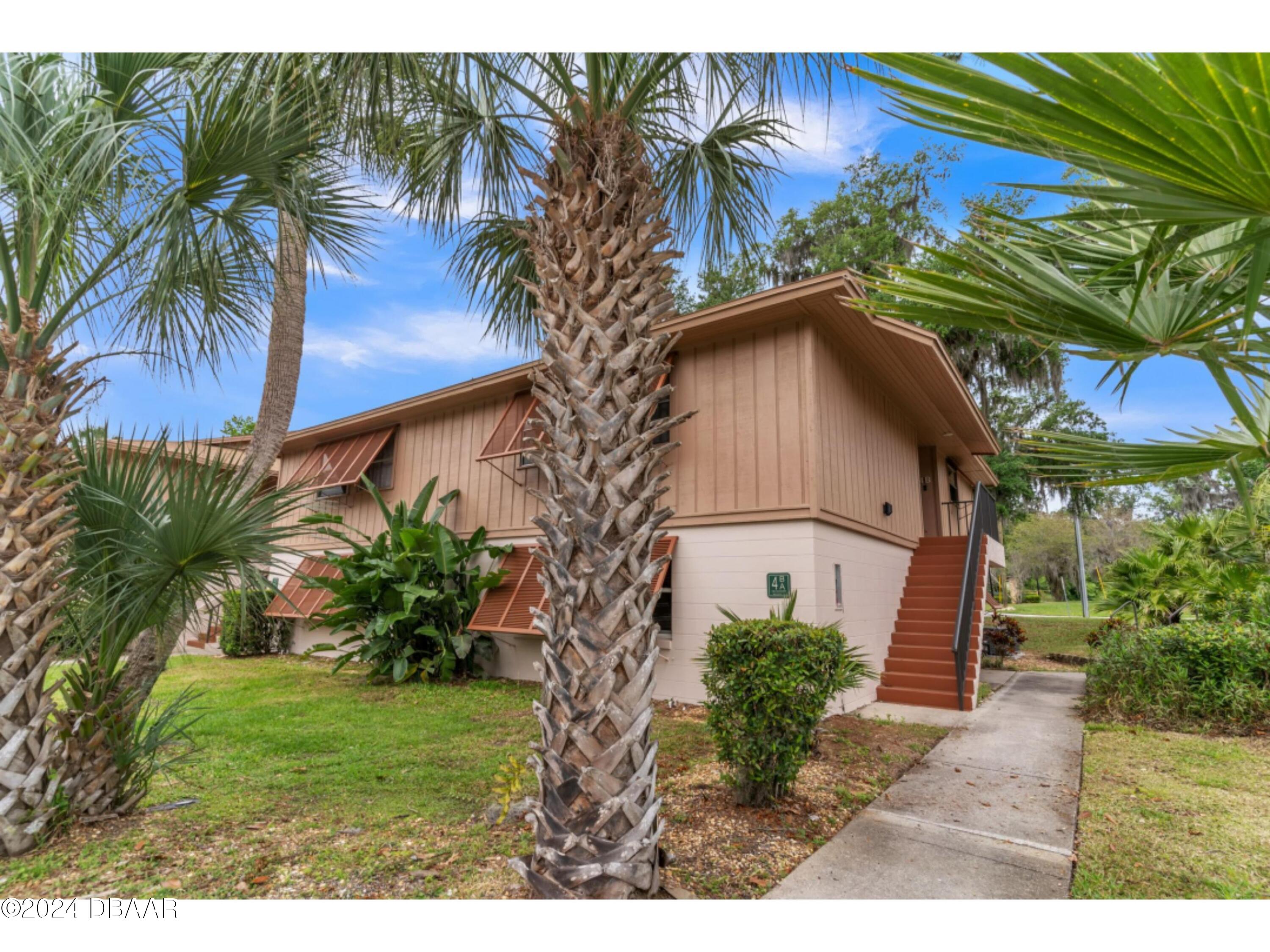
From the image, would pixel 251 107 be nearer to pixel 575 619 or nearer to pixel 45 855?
pixel 575 619

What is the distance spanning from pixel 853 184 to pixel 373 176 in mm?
19812

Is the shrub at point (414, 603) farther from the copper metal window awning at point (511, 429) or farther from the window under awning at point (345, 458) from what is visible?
the window under awning at point (345, 458)

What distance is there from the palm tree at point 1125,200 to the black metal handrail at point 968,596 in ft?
16.5

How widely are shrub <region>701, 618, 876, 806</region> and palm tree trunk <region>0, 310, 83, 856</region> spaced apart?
12.1 feet

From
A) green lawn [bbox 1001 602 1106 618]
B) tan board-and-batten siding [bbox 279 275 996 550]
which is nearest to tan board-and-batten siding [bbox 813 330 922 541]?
tan board-and-batten siding [bbox 279 275 996 550]

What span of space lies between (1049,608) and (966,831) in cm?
3554

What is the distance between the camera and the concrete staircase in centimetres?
795

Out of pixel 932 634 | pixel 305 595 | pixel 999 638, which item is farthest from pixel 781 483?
pixel 305 595

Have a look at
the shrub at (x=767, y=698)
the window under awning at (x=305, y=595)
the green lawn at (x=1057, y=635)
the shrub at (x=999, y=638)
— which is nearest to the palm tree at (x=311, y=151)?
the shrub at (x=767, y=698)

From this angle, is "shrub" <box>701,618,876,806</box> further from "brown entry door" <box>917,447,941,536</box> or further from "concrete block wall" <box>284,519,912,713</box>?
"brown entry door" <box>917,447,941,536</box>

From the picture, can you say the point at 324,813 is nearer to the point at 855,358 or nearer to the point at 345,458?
the point at 855,358

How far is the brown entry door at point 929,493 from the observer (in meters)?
12.9

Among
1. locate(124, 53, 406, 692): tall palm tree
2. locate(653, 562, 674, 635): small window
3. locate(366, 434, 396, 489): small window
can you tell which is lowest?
locate(653, 562, 674, 635): small window
